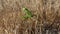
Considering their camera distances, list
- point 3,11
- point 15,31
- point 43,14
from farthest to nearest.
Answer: point 3,11, point 43,14, point 15,31

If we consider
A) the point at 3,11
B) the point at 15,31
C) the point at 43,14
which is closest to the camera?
the point at 15,31

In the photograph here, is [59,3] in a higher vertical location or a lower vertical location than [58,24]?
higher

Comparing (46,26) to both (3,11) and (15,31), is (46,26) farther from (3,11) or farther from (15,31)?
(3,11)

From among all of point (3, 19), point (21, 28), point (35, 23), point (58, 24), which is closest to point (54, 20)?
point (58, 24)

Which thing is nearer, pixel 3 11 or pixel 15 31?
pixel 15 31

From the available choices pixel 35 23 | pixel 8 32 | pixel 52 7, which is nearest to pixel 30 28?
pixel 35 23

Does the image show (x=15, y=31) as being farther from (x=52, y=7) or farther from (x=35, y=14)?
(x=52, y=7)
